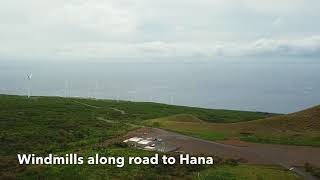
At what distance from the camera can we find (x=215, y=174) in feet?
104

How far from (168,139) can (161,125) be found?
11353 millimetres

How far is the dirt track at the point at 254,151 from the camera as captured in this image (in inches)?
1447

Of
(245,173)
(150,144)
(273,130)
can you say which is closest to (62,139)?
(150,144)

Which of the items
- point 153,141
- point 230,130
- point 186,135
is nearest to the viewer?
point 153,141

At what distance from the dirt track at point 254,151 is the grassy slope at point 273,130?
2.28m

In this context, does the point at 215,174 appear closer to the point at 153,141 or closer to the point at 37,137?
the point at 153,141

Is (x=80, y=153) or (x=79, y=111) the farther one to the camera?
(x=79, y=111)

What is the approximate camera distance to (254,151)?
40.6 metres

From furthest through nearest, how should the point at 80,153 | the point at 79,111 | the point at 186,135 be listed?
the point at 79,111 → the point at 186,135 → the point at 80,153

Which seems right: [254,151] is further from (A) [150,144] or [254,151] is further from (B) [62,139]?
(B) [62,139]

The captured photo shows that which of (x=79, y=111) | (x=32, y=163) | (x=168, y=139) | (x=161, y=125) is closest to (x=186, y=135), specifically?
(x=168, y=139)

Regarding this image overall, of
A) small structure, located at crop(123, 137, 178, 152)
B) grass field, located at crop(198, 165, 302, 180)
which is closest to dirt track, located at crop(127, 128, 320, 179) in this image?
small structure, located at crop(123, 137, 178, 152)

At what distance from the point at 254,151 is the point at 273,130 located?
11317mm

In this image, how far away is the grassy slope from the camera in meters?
45.5
